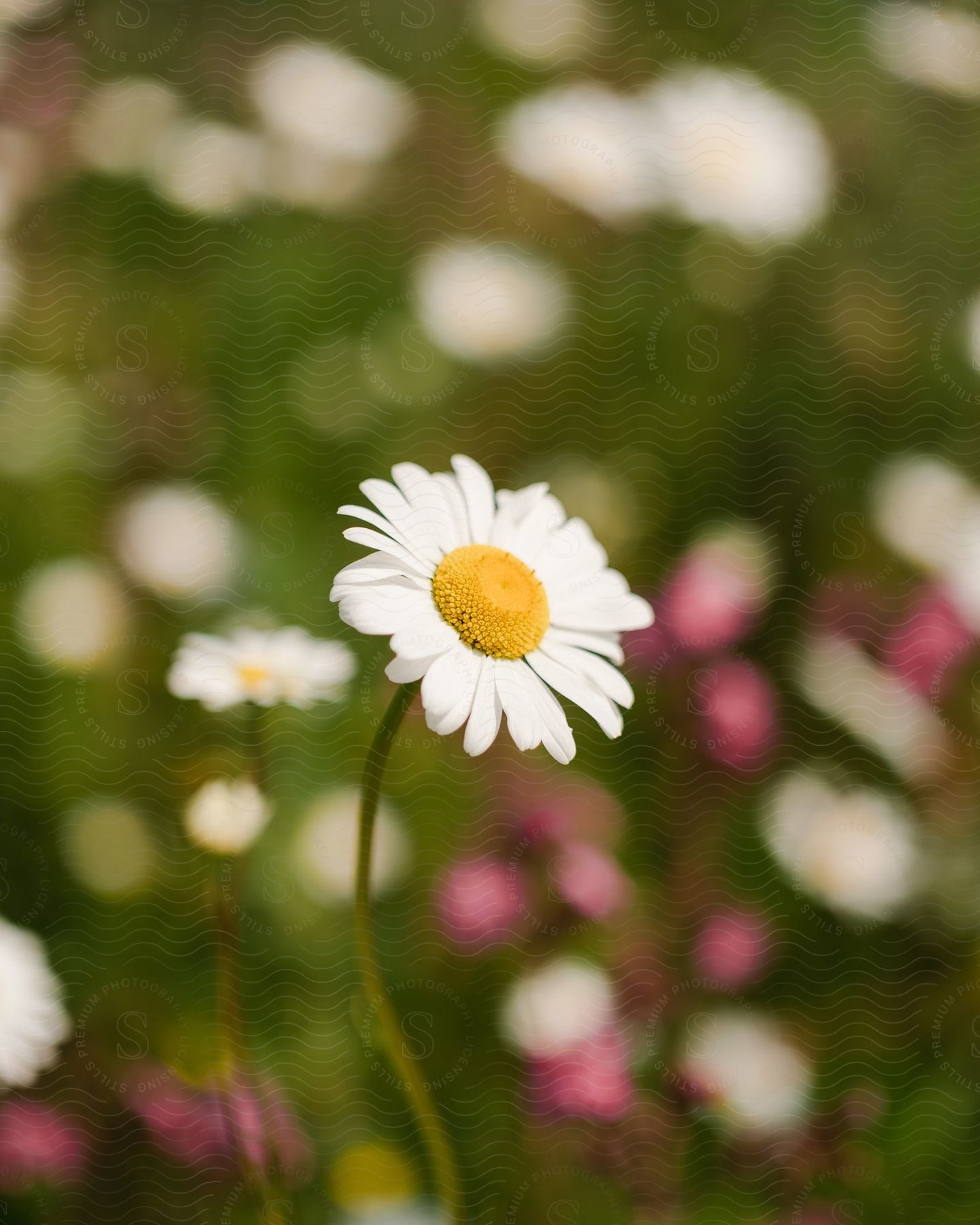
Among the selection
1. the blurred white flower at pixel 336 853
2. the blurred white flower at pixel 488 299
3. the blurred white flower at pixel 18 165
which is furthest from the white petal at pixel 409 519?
the blurred white flower at pixel 18 165

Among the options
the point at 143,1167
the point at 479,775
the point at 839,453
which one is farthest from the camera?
the point at 839,453

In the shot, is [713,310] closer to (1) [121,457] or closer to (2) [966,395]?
(2) [966,395]

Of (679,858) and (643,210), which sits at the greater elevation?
(643,210)

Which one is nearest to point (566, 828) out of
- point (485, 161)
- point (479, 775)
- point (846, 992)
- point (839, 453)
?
point (479, 775)

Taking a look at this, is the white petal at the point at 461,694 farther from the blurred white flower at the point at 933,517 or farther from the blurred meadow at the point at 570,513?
the blurred white flower at the point at 933,517

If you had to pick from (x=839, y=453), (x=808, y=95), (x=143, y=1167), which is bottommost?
(x=143, y=1167)

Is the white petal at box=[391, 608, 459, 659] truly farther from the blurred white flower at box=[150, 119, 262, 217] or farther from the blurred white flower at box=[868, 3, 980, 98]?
the blurred white flower at box=[868, 3, 980, 98]
